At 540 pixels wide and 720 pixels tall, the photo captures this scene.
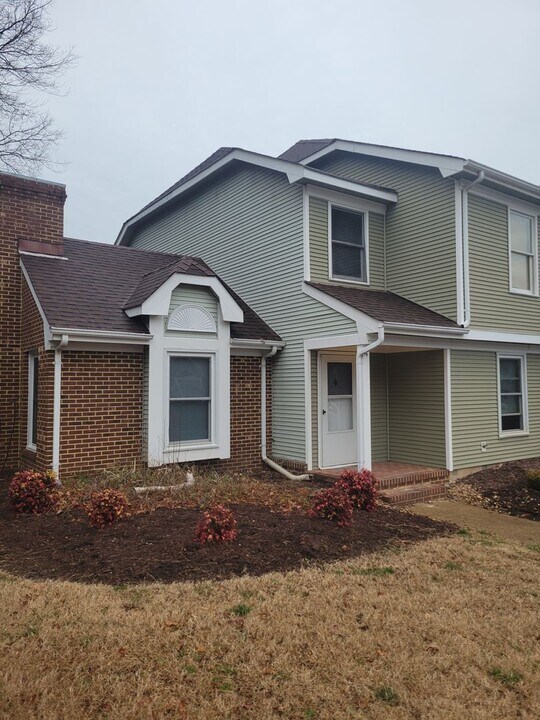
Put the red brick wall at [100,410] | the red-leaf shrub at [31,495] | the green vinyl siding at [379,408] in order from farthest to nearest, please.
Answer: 1. the green vinyl siding at [379,408]
2. the red brick wall at [100,410]
3. the red-leaf shrub at [31,495]

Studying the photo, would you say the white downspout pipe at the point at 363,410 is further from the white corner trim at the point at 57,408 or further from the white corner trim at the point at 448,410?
the white corner trim at the point at 57,408

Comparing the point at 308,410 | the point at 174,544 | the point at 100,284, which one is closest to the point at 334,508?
the point at 174,544

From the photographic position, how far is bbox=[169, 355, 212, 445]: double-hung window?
9.74 m

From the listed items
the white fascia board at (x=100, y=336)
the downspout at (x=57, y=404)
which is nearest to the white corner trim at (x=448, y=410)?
the white fascia board at (x=100, y=336)

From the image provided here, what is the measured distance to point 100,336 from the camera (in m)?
8.75

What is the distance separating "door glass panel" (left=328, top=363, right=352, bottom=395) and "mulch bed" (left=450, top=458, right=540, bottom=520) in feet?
9.26

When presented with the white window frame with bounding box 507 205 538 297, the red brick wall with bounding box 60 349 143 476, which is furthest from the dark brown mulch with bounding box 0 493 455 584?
the white window frame with bounding box 507 205 538 297

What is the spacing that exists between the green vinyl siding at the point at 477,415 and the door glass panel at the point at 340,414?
2.05m

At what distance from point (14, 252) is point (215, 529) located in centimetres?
733

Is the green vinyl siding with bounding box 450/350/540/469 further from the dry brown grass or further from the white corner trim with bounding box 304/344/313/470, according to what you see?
the dry brown grass

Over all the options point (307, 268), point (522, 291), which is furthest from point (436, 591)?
point (522, 291)

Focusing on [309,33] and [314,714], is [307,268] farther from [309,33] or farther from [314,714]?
[309,33]

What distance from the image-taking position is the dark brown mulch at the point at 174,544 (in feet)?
17.4

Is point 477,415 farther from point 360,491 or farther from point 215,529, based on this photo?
point 215,529
